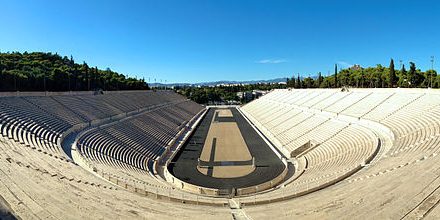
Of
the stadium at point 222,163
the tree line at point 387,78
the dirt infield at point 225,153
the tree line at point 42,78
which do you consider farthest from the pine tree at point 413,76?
→ the tree line at point 42,78

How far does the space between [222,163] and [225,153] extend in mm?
3256

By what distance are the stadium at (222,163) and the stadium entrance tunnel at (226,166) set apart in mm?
70


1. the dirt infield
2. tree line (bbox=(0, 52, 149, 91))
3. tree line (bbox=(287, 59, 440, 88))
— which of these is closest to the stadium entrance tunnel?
the dirt infield

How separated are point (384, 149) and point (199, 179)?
Answer: 10.3 m

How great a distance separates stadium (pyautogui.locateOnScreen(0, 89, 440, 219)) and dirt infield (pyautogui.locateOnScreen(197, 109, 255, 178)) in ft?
0.35

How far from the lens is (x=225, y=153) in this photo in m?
25.6

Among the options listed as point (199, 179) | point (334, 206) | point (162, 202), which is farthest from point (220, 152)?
point (334, 206)

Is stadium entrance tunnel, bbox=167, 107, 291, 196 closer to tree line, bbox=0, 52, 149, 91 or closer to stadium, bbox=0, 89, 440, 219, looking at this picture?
stadium, bbox=0, 89, 440, 219

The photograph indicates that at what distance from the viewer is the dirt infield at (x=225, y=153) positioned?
66.6 ft

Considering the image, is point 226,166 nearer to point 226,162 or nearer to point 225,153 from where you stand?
point 226,162

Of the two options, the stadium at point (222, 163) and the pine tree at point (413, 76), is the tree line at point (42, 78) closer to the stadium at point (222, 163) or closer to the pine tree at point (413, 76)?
the stadium at point (222, 163)

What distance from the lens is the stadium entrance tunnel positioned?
16891 millimetres

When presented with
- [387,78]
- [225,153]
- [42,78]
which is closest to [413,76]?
[387,78]

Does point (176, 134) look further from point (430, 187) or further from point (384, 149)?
point (430, 187)
